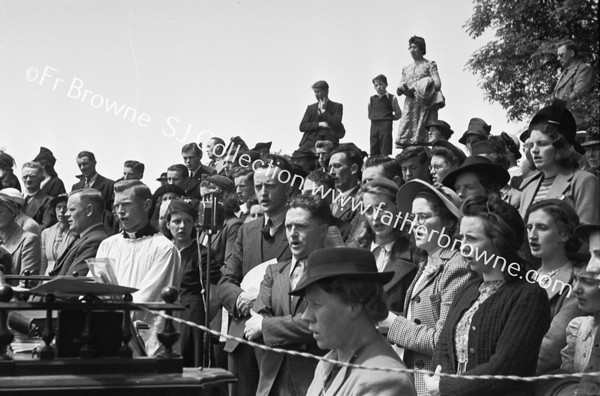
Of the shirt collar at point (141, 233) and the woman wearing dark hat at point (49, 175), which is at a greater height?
the woman wearing dark hat at point (49, 175)

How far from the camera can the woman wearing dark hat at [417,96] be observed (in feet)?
58.1

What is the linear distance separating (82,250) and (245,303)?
257cm

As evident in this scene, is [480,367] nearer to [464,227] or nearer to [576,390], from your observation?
[576,390]

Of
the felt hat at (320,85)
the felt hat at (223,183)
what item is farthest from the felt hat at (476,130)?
the felt hat at (320,85)

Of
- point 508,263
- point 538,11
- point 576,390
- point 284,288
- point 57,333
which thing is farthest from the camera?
point 538,11

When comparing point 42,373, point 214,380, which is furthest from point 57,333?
point 214,380

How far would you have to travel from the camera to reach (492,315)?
585 centimetres

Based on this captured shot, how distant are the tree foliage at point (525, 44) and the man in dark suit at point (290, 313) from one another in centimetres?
2287

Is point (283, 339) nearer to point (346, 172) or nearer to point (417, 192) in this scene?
point (417, 192)

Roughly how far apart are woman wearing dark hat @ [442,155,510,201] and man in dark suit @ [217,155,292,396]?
5.15 feet

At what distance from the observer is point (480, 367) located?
572 centimetres

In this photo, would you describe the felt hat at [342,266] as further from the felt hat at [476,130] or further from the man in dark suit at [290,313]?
the felt hat at [476,130]

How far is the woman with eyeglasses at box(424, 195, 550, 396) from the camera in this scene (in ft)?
18.6

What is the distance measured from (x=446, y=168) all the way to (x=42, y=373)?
233 inches
